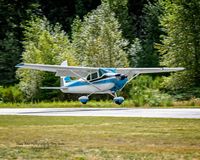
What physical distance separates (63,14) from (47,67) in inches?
2305

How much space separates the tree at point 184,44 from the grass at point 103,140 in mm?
23222

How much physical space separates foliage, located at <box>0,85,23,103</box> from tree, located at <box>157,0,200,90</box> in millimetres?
11079

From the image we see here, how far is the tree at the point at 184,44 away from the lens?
41438 mm

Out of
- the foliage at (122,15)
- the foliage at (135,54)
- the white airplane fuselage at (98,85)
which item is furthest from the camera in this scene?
the foliage at (122,15)

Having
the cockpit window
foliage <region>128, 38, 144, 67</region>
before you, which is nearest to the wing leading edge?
the cockpit window

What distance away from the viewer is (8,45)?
65.3 m

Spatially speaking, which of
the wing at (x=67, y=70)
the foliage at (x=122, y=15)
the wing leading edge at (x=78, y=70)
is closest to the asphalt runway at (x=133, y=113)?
the wing at (x=67, y=70)

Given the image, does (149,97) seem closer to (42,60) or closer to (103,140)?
(42,60)

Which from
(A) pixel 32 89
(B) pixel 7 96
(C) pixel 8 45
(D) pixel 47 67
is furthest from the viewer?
(C) pixel 8 45

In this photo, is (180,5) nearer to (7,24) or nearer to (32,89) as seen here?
(32,89)

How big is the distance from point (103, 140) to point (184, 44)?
2920 centimetres

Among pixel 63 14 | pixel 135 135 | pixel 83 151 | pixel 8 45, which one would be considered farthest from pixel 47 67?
pixel 63 14

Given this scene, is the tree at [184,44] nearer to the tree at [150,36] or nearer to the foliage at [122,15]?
the tree at [150,36]

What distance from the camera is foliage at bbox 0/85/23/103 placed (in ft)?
134
